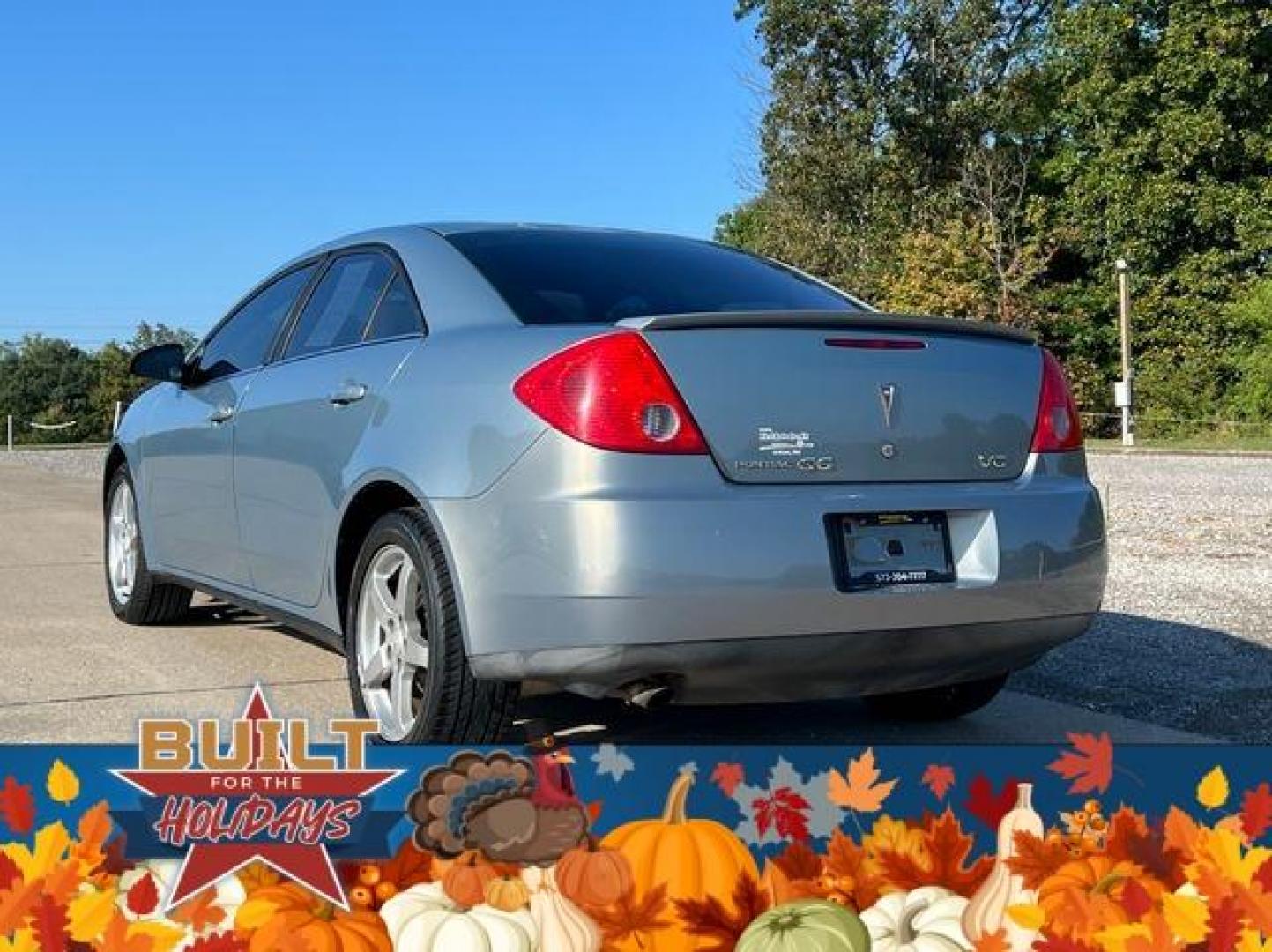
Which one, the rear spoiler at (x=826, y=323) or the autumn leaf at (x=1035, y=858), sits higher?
the rear spoiler at (x=826, y=323)

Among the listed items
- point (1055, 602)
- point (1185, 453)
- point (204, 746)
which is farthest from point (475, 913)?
point (1185, 453)

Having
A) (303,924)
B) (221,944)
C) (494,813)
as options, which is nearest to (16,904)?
(221,944)

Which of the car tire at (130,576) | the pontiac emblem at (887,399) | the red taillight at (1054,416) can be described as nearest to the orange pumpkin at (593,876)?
the pontiac emblem at (887,399)

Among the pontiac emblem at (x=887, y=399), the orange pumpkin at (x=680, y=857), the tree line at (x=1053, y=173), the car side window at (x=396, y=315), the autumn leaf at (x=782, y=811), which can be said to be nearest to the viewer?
the orange pumpkin at (x=680, y=857)

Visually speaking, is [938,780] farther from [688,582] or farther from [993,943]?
[688,582]

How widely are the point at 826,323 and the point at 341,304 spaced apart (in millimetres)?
1743

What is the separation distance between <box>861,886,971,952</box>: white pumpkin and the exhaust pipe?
0.94 meters

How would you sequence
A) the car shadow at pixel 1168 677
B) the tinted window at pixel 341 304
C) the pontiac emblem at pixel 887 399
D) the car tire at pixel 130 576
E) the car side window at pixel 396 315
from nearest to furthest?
the pontiac emblem at pixel 887 399 → the car side window at pixel 396 315 → the tinted window at pixel 341 304 → the car shadow at pixel 1168 677 → the car tire at pixel 130 576

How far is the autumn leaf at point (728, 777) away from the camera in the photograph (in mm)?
2393

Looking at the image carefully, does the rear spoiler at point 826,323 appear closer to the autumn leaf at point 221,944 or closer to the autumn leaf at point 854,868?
the autumn leaf at point 854,868

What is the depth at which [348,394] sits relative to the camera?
3.93 m

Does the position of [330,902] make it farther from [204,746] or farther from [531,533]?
[531,533]

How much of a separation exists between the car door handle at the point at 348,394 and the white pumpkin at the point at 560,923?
1981 millimetres

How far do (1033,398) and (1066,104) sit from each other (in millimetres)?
35734
